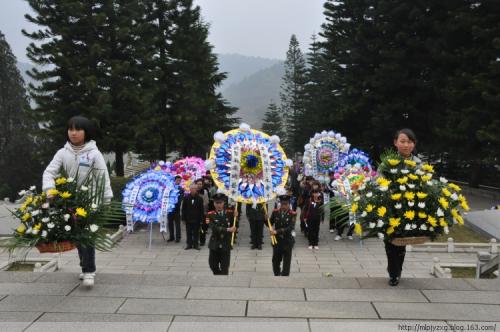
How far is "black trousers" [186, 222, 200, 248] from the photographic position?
37.0 ft

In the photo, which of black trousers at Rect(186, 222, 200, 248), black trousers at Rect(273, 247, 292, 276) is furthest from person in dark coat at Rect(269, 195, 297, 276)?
black trousers at Rect(186, 222, 200, 248)

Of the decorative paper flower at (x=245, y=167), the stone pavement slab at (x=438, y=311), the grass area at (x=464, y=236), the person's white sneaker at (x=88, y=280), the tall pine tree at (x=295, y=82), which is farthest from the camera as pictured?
the tall pine tree at (x=295, y=82)

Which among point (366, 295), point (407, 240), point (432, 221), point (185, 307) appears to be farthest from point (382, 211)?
point (185, 307)

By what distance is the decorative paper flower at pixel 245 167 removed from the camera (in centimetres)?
765

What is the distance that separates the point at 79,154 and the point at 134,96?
59.3 feet

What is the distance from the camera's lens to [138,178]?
11.5m

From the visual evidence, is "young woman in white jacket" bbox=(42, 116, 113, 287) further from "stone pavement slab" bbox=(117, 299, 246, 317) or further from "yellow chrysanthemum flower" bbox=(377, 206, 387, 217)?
"yellow chrysanthemum flower" bbox=(377, 206, 387, 217)

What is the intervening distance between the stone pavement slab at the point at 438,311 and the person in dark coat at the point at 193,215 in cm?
725

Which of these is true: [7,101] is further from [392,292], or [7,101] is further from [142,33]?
[392,292]

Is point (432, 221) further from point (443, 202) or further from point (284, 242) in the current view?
point (284, 242)

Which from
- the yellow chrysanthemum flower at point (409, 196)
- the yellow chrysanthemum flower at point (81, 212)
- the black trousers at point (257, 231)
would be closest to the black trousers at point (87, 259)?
the yellow chrysanthemum flower at point (81, 212)

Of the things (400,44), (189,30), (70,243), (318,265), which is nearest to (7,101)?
(189,30)

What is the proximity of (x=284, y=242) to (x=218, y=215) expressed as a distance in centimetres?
116

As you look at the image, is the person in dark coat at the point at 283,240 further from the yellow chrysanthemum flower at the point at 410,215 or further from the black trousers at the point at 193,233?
the black trousers at the point at 193,233
